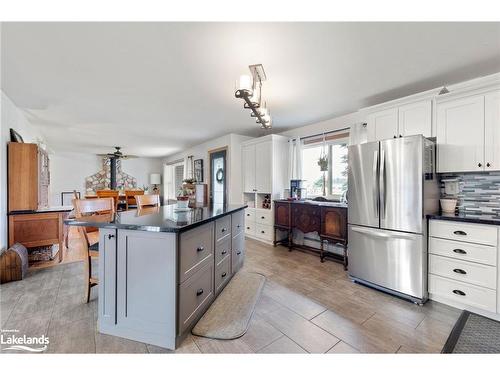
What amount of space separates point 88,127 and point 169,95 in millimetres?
2813

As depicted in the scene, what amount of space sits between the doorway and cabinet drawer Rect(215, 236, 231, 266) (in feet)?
9.93

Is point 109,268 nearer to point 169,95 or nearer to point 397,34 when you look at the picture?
point 169,95

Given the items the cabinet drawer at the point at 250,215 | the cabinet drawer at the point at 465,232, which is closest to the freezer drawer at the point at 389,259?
the cabinet drawer at the point at 465,232

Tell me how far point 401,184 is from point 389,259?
84 cm

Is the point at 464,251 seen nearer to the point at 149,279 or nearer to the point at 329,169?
the point at 329,169

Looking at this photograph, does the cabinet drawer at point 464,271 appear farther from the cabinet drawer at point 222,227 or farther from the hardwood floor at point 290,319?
the cabinet drawer at point 222,227

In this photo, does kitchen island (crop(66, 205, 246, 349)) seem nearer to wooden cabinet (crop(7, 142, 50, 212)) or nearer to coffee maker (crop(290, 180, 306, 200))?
wooden cabinet (crop(7, 142, 50, 212))

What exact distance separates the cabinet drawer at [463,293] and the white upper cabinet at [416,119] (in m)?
1.58

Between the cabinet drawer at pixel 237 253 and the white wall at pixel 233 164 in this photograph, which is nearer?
the cabinet drawer at pixel 237 253

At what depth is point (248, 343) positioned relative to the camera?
5.25ft

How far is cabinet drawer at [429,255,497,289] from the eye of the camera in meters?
1.93

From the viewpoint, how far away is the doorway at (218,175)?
541cm

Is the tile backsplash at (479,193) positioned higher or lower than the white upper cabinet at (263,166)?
lower

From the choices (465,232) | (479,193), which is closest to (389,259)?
(465,232)
